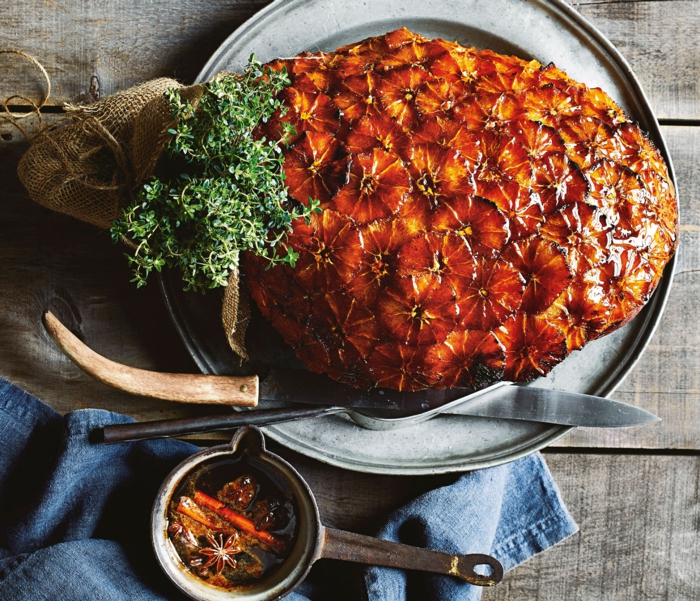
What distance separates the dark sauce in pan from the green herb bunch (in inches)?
15.1

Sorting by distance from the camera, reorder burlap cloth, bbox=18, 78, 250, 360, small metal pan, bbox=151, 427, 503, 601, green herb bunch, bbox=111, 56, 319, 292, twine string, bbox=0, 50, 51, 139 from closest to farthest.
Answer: green herb bunch, bbox=111, 56, 319, 292, burlap cloth, bbox=18, 78, 250, 360, small metal pan, bbox=151, 427, 503, 601, twine string, bbox=0, 50, 51, 139

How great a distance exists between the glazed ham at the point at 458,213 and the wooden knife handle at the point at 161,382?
8.5 inches

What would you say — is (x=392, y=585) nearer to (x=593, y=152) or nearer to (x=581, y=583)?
(x=581, y=583)

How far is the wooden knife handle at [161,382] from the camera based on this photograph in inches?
35.7

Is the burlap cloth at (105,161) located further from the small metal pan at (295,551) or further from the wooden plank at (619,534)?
the wooden plank at (619,534)

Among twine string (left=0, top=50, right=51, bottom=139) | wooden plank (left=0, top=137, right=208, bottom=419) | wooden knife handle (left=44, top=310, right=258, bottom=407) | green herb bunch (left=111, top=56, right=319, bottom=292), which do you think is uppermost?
twine string (left=0, top=50, right=51, bottom=139)

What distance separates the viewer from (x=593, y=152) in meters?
0.76

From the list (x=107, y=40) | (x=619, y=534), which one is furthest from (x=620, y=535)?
(x=107, y=40)

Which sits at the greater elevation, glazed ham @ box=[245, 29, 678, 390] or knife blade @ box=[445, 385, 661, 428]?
glazed ham @ box=[245, 29, 678, 390]

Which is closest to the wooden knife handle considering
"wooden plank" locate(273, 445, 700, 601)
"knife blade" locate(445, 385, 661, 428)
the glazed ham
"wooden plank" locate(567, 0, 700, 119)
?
the glazed ham

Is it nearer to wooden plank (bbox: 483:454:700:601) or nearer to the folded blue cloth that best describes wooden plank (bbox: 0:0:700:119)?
the folded blue cloth

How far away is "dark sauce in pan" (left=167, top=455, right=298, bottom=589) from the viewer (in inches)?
39.0

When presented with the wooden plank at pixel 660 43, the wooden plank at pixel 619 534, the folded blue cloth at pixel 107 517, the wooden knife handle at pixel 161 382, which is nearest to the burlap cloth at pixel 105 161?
the wooden knife handle at pixel 161 382

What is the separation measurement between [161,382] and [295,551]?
0.33 m
